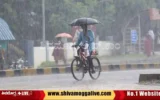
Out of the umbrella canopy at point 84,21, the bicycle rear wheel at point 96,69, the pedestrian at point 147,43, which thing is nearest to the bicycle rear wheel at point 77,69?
the bicycle rear wheel at point 96,69

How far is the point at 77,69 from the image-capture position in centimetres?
747

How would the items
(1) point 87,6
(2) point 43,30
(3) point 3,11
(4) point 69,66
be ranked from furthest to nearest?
(4) point 69,66 < (3) point 3,11 < (2) point 43,30 < (1) point 87,6

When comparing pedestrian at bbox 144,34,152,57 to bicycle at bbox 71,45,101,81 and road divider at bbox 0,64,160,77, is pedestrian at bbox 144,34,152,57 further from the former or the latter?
bicycle at bbox 71,45,101,81

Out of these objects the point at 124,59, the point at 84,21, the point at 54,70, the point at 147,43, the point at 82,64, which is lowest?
the point at 54,70

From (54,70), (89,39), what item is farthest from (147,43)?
(54,70)

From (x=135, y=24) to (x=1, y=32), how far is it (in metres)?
1.66

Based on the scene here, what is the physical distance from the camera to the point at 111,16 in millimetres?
5555

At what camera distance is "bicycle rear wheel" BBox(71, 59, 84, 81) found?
731cm

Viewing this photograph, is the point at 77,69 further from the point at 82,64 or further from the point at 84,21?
the point at 84,21

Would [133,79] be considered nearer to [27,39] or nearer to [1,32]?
[27,39]

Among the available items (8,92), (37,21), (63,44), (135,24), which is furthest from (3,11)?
(8,92)

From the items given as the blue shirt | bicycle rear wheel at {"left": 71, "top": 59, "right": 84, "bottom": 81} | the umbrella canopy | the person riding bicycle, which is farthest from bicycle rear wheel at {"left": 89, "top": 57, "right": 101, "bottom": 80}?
the umbrella canopy

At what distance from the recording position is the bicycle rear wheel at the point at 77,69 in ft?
24.0

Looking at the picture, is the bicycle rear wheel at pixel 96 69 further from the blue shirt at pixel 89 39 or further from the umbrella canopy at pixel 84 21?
the umbrella canopy at pixel 84 21
